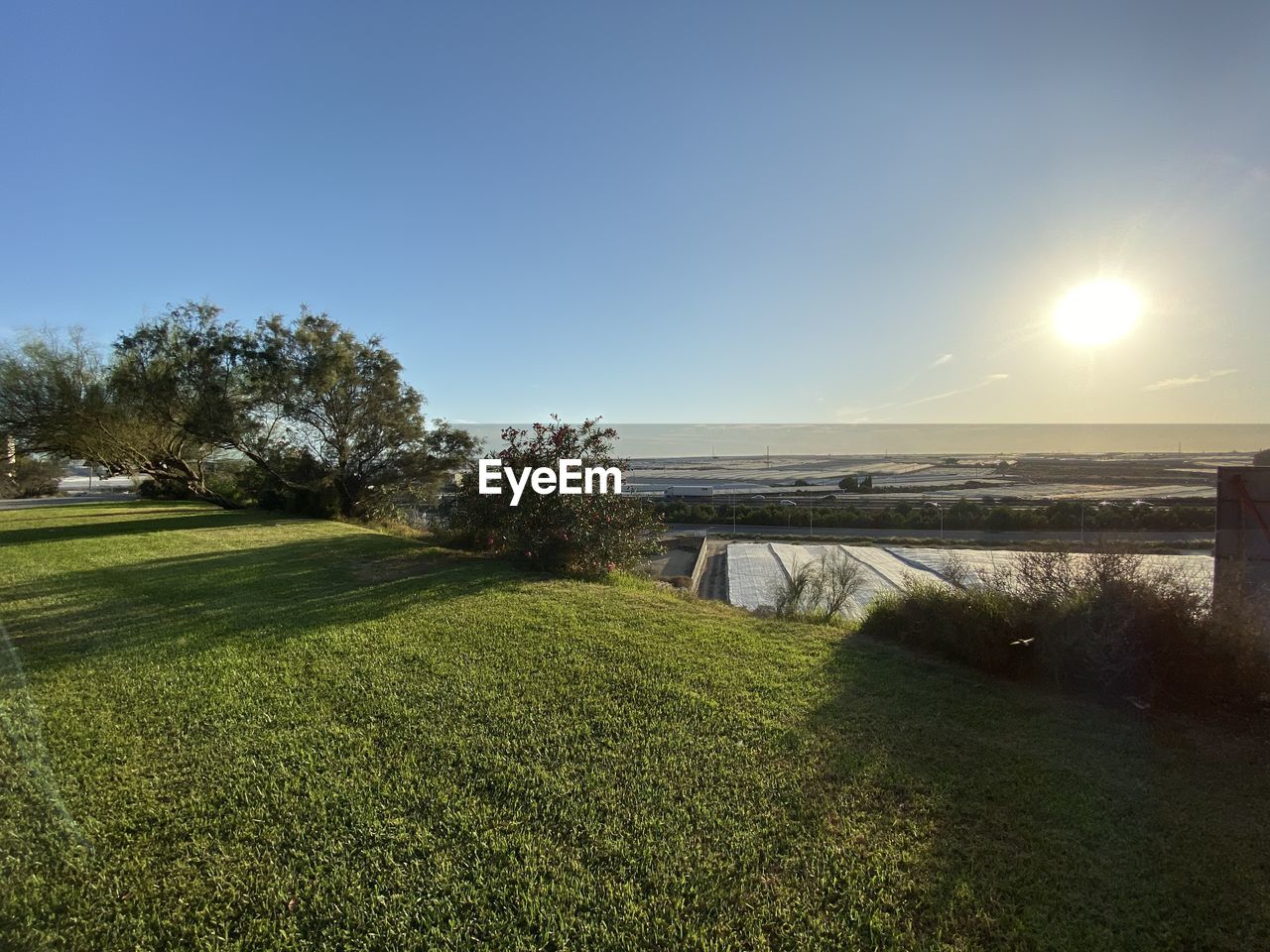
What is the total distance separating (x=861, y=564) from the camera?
17.8m

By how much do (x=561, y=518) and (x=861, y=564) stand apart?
11842mm

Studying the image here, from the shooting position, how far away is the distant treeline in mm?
26906

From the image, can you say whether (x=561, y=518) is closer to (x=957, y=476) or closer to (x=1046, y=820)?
(x=1046, y=820)

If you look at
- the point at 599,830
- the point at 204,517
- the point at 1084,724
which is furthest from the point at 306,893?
the point at 204,517

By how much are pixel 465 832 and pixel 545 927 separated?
2.06 ft

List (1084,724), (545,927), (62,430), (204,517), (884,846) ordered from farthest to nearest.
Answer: (204,517) → (62,430) → (1084,724) → (884,846) → (545,927)

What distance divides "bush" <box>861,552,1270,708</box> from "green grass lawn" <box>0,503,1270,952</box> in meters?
0.35

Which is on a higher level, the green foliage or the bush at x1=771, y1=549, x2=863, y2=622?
the green foliage

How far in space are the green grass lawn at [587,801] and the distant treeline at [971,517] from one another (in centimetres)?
1782

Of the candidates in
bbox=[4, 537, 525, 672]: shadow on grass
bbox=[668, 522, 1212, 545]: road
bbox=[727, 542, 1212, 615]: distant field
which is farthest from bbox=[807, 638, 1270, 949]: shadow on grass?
bbox=[668, 522, 1212, 545]: road

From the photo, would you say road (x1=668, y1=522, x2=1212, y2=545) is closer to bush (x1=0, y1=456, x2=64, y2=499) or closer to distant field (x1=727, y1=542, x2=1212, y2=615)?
distant field (x1=727, y1=542, x2=1212, y2=615)

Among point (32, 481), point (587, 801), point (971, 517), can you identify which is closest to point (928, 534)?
point (971, 517)

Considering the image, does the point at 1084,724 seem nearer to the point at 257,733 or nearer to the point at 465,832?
the point at 465,832

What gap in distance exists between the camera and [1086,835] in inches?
103
